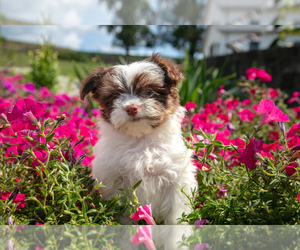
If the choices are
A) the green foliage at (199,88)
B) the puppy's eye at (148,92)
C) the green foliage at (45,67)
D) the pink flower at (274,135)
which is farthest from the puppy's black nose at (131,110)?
the green foliage at (45,67)

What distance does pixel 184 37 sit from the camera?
22.8ft

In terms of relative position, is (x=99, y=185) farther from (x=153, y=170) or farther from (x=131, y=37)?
(x=131, y=37)

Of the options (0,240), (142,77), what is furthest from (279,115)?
(0,240)

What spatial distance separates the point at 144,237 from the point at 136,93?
0.92 metres

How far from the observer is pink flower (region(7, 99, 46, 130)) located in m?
1.51

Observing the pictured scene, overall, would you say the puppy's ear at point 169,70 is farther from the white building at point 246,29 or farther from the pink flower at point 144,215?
the white building at point 246,29

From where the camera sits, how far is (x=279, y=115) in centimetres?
150

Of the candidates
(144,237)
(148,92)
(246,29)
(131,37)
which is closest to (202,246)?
(144,237)

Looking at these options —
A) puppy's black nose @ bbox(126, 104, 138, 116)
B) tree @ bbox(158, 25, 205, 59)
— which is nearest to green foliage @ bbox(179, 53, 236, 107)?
tree @ bbox(158, 25, 205, 59)

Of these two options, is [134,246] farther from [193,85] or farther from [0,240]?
[193,85]

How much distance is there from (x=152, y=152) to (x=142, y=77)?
453 millimetres

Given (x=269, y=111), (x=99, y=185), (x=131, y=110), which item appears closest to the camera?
(x=99, y=185)

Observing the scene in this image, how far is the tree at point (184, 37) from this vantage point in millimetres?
5949

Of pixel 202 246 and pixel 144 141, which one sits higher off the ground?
pixel 144 141
